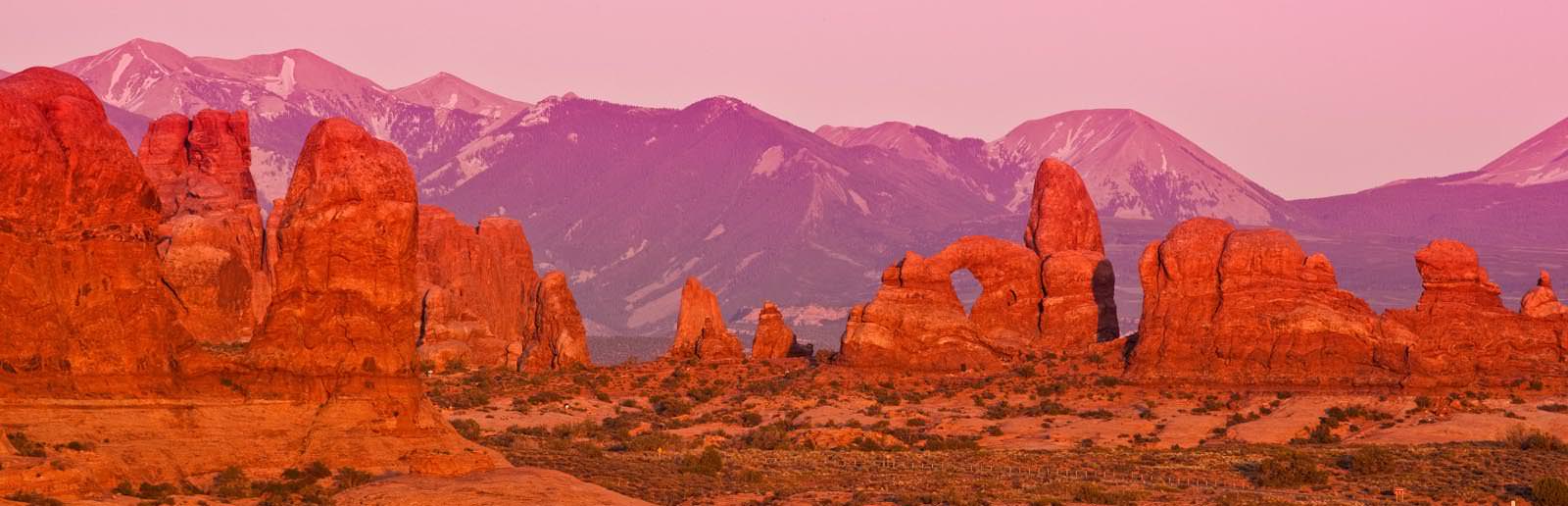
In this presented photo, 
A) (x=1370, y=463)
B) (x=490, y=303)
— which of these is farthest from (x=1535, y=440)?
(x=490, y=303)

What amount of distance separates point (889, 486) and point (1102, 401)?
2549 centimetres

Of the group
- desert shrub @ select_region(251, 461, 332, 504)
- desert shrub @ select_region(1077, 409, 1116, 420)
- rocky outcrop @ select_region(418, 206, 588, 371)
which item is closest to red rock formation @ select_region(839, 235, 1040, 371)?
desert shrub @ select_region(1077, 409, 1116, 420)

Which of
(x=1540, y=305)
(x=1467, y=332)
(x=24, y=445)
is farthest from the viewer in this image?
(x=1540, y=305)

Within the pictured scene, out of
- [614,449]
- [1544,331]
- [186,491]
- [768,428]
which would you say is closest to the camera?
[186,491]

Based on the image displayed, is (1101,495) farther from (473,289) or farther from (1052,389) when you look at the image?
(473,289)

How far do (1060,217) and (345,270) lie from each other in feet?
205

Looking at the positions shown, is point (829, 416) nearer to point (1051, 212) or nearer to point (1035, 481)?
point (1035, 481)

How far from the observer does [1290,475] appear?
59.3 metres

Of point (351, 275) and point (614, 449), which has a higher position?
point (351, 275)

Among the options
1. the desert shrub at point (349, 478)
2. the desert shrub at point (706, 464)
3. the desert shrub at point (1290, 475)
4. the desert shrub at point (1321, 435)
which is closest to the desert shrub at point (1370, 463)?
the desert shrub at point (1290, 475)

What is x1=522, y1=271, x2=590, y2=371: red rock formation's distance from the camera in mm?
100438

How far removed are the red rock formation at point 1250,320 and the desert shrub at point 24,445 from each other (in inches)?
2015

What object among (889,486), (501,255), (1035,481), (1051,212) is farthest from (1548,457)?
(501,255)

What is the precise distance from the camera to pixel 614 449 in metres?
72.6
